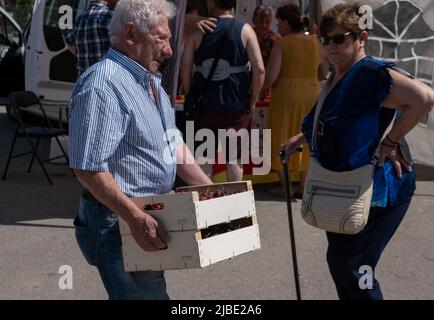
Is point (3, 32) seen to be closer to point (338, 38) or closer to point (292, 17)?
point (292, 17)

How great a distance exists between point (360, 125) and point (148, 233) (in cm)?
114

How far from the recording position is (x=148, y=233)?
3053mm

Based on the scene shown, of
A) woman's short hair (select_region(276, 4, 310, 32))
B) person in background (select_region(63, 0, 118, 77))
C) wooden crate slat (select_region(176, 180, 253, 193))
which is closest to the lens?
wooden crate slat (select_region(176, 180, 253, 193))

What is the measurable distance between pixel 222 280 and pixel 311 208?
1.88 metres

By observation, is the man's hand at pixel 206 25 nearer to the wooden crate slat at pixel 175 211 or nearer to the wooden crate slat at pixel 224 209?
the wooden crate slat at pixel 224 209

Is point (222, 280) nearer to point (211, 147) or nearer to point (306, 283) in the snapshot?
point (306, 283)

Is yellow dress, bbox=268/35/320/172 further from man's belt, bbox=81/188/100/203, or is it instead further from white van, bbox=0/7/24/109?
white van, bbox=0/7/24/109

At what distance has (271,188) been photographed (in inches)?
326

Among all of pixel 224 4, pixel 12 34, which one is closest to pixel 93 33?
pixel 224 4

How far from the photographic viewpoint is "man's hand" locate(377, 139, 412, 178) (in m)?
3.72

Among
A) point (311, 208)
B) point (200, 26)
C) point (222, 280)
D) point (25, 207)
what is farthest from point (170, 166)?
point (25, 207)

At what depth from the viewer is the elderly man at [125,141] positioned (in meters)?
3.05

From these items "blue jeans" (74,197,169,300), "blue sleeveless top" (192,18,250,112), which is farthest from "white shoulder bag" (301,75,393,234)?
"blue sleeveless top" (192,18,250,112)

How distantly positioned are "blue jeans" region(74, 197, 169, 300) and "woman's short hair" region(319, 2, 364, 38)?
131cm
